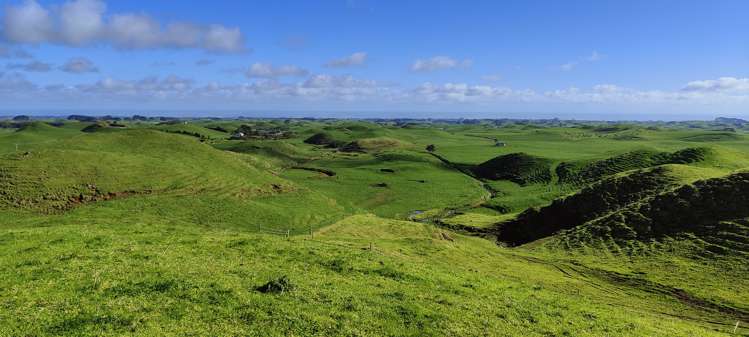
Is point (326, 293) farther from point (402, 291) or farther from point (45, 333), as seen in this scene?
point (45, 333)

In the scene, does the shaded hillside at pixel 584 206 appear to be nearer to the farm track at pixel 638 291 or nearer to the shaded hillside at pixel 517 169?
the farm track at pixel 638 291

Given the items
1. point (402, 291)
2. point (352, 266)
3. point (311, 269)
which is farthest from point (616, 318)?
point (311, 269)

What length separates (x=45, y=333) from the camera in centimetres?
1733

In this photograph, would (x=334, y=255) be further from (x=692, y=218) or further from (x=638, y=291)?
(x=692, y=218)

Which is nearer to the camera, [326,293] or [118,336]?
[118,336]

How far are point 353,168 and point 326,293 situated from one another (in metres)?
144

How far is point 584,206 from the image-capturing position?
80938mm

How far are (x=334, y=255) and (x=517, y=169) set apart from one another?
465 feet

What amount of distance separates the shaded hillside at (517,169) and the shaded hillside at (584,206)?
65550 millimetres

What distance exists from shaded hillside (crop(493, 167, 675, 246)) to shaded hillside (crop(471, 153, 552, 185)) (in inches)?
2581

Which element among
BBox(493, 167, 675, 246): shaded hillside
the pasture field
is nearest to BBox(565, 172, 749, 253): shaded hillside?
the pasture field

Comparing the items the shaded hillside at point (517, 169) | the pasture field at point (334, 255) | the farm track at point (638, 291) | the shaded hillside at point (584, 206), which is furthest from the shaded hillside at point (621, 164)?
the farm track at point (638, 291)

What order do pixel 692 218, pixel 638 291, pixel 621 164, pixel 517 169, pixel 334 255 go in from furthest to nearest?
pixel 517 169 → pixel 621 164 → pixel 692 218 → pixel 638 291 → pixel 334 255

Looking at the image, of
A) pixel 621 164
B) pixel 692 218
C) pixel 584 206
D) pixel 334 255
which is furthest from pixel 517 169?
pixel 334 255
